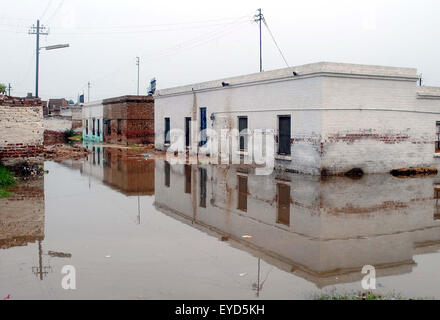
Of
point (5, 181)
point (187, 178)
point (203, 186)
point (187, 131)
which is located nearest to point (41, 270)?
point (203, 186)

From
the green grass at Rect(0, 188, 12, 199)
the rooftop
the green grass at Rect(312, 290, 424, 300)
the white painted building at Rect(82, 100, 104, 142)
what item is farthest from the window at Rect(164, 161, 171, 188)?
the white painted building at Rect(82, 100, 104, 142)

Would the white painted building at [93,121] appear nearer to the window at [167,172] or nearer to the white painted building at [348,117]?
the window at [167,172]

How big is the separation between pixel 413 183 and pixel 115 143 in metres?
29.0

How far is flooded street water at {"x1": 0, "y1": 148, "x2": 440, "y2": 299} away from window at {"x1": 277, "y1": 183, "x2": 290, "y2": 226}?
3 cm

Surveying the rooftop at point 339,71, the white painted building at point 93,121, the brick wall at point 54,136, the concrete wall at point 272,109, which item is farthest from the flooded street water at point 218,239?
the brick wall at point 54,136

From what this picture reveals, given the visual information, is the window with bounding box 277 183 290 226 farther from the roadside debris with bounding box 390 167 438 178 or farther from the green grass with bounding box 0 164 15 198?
the green grass with bounding box 0 164 15 198

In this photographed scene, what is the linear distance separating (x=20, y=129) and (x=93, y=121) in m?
32.9

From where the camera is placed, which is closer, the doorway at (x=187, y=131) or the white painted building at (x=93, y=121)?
the doorway at (x=187, y=131)

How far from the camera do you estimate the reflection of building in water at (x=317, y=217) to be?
6812 mm

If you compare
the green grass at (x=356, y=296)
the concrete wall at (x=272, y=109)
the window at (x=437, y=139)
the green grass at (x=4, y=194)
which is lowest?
the green grass at (x=356, y=296)

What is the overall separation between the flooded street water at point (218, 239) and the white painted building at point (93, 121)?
103 feet

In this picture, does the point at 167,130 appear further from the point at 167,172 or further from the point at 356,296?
the point at 356,296
